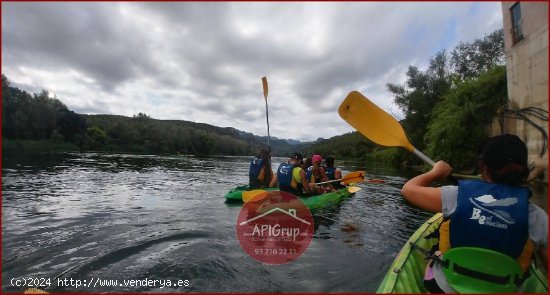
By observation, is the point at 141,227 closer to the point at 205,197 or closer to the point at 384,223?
the point at 205,197

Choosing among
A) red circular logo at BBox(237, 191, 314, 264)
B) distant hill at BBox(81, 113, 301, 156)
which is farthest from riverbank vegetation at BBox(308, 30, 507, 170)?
distant hill at BBox(81, 113, 301, 156)

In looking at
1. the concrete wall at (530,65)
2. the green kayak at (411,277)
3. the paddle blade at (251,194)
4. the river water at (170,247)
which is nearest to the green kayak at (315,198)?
the river water at (170,247)

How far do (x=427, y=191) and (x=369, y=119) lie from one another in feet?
7.00

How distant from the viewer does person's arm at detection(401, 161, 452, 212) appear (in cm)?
254

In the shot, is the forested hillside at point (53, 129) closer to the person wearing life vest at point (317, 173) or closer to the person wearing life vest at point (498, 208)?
the person wearing life vest at point (317, 173)

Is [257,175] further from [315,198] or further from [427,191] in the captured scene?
[427,191]

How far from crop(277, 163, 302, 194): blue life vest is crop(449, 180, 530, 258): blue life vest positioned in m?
6.71

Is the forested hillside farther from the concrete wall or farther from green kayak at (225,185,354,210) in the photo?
green kayak at (225,185,354,210)

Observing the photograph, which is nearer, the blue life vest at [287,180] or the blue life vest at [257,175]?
the blue life vest at [287,180]

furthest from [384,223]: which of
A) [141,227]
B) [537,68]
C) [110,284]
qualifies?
[537,68]

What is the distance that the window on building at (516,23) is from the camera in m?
14.4

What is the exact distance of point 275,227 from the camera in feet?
23.0

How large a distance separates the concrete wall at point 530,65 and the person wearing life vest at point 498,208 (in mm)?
13461

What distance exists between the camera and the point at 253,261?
507 centimetres
